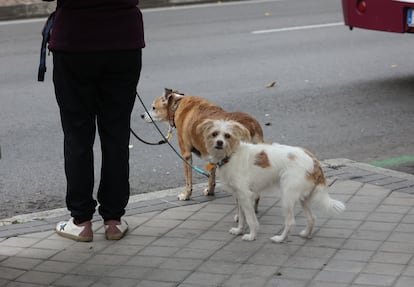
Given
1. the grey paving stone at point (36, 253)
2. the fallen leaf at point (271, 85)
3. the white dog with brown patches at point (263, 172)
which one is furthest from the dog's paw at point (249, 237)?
the fallen leaf at point (271, 85)

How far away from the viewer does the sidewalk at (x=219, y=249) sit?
457cm

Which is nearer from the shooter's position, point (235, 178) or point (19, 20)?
point (235, 178)

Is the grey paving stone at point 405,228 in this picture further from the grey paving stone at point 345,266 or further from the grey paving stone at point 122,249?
the grey paving stone at point 122,249

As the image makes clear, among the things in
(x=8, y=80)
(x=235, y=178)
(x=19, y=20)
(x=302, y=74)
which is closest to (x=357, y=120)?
(x=302, y=74)

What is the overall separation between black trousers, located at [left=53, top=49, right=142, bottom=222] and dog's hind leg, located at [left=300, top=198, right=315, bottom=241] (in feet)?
3.68

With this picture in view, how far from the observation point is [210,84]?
10141mm

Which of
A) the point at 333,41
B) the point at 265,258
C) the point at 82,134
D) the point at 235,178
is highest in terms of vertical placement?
the point at 82,134

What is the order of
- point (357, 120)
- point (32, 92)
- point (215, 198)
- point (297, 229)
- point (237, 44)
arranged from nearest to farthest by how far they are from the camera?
point (297, 229) → point (215, 198) → point (357, 120) → point (32, 92) → point (237, 44)

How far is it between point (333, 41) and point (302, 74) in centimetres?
231

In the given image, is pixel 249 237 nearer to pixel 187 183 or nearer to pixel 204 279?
pixel 204 279

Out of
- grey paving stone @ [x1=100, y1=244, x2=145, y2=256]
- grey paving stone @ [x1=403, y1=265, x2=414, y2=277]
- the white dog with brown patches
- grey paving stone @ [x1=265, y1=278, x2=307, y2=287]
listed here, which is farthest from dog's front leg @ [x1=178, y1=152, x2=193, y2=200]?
grey paving stone @ [x1=403, y1=265, x2=414, y2=277]

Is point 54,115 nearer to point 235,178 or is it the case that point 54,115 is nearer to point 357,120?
point 357,120

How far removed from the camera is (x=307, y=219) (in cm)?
514

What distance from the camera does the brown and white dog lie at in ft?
18.6
